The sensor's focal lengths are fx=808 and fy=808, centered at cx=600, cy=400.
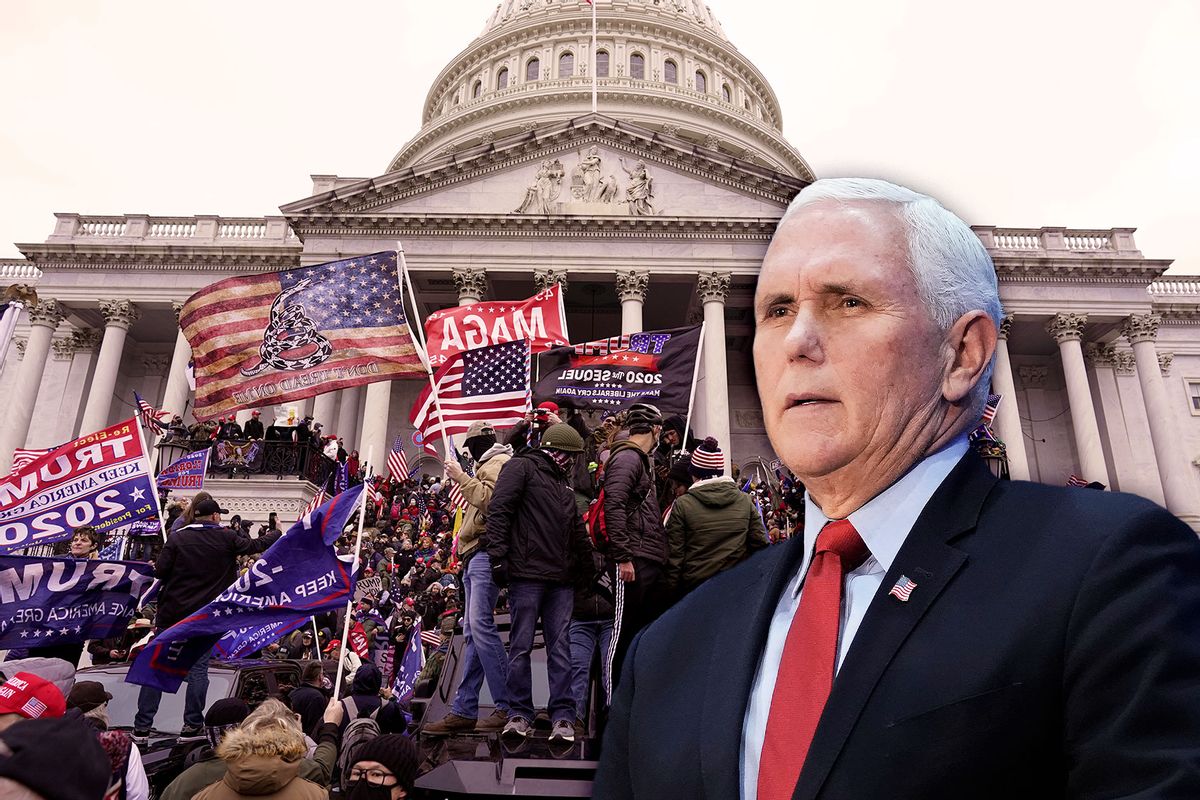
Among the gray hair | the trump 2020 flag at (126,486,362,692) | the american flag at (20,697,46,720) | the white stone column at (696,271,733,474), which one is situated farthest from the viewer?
the white stone column at (696,271,733,474)

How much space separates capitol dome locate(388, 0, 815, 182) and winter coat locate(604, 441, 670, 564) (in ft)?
146

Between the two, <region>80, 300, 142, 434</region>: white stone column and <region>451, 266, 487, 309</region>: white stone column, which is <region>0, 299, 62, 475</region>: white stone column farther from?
<region>451, 266, 487, 309</region>: white stone column

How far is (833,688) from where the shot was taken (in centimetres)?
126

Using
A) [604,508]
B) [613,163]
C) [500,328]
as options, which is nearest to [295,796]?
[604,508]

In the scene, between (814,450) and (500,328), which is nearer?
(814,450)

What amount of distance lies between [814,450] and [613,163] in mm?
34379

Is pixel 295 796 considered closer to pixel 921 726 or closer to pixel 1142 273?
pixel 921 726

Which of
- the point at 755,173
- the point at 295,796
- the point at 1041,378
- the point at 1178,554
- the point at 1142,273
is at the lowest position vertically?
the point at 295,796

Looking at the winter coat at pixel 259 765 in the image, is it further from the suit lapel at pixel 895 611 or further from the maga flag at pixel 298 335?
the maga flag at pixel 298 335

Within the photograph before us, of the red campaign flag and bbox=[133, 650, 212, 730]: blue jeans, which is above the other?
the red campaign flag

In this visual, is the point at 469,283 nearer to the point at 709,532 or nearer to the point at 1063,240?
the point at 1063,240

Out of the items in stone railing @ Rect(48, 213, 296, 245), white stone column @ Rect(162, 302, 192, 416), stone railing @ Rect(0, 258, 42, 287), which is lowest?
white stone column @ Rect(162, 302, 192, 416)

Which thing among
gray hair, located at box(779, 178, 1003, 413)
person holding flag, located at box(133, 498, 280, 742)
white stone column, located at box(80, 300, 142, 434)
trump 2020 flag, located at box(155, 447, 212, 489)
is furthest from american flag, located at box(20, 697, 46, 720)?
white stone column, located at box(80, 300, 142, 434)

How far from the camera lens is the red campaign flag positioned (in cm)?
1716
